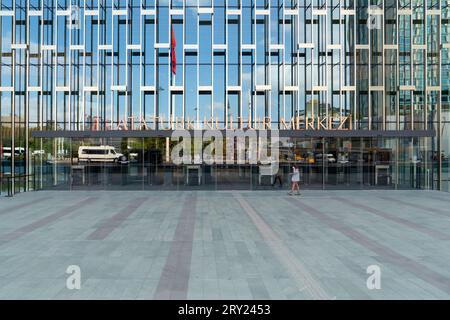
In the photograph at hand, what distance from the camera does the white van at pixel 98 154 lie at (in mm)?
25031

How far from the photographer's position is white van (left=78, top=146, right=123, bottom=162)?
25.0 meters

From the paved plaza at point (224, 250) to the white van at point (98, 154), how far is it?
6.77 metres

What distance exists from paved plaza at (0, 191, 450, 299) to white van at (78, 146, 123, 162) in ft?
22.2

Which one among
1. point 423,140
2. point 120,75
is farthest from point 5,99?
point 423,140

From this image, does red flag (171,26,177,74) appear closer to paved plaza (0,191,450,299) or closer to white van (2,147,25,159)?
white van (2,147,25,159)

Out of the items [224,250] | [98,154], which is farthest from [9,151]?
[224,250]

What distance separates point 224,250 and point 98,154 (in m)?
17.7

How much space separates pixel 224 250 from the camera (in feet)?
32.7

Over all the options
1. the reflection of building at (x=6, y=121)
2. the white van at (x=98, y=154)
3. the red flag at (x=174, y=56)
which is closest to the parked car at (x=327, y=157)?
the white van at (x=98, y=154)

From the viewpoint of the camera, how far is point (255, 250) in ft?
32.7

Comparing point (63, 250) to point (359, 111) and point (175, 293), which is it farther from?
point (359, 111)

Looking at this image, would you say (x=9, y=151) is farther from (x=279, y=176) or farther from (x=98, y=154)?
(x=279, y=176)

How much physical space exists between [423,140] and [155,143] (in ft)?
61.9

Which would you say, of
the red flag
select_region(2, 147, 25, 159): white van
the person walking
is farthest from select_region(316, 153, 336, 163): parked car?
select_region(2, 147, 25, 159): white van
